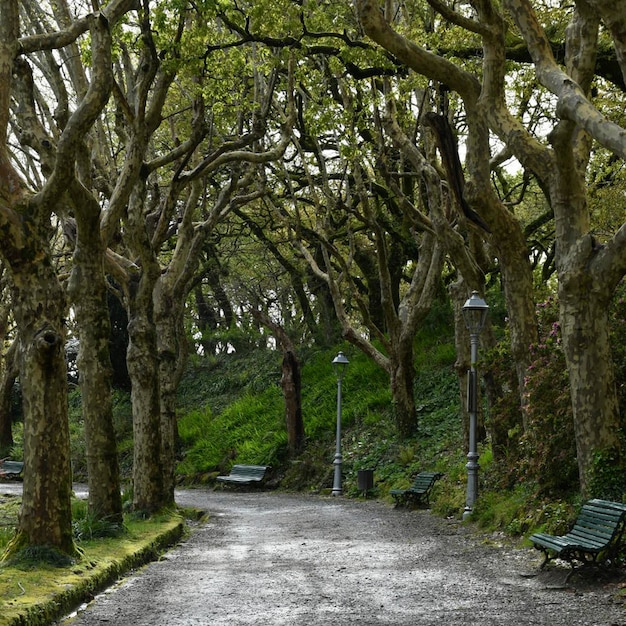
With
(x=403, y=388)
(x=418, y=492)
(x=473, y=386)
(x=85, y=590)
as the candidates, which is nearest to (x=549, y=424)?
(x=473, y=386)

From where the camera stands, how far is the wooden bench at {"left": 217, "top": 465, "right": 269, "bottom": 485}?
2575 centimetres

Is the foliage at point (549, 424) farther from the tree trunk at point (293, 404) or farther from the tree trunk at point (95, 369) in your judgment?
the tree trunk at point (293, 404)

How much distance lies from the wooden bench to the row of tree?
4.95m

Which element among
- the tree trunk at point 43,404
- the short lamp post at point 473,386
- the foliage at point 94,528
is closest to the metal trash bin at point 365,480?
the short lamp post at point 473,386

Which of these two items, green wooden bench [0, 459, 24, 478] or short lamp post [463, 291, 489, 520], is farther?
green wooden bench [0, 459, 24, 478]

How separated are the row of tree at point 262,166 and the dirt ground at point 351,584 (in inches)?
54.6

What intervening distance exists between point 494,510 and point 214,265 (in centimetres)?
2015

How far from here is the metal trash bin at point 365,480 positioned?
2197 cm

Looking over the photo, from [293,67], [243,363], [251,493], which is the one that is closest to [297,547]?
[293,67]

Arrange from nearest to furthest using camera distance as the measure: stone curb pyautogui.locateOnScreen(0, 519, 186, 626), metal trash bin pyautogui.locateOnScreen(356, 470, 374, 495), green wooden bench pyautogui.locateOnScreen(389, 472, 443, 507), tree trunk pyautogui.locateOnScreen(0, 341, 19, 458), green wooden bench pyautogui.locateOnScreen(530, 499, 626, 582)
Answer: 1. stone curb pyautogui.locateOnScreen(0, 519, 186, 626)
2. green wooden bench pyautogui.locateOnScreen(530, 499, 626, 582)
3. green wooden bench pyautogui.locateOnScreen(389, 472, 443, 507)
4. metal trash bin pyautogui.locateOnScreen(356, 470, 374, 495)
5. tree trunk pyautogui.locateOnScreen(0, 341, 19, 458)

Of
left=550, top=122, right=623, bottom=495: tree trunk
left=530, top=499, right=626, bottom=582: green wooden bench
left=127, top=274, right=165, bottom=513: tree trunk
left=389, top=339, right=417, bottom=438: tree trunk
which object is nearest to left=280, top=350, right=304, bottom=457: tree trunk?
left=389, top=339, right=417, bottom=438: tree trunk

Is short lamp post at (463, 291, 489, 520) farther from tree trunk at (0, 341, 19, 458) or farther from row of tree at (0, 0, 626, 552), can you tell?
tree trunk at (0, 341, 19, 458)

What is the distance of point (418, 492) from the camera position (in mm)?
18219

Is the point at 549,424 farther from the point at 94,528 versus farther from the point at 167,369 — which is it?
the point at 167,369
